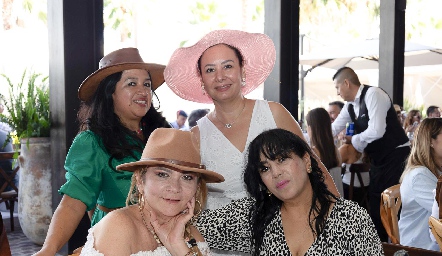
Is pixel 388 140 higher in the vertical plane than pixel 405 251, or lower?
higher

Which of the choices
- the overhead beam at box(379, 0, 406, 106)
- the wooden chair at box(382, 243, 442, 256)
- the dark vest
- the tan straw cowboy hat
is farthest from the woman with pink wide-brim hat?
the overhead beam at box(379, 0, 406, 106)

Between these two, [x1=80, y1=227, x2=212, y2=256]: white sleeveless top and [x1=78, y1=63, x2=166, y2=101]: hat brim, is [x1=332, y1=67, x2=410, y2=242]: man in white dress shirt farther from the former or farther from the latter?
[x1=80, y1=227, x2=212, y2=256]: white sleeveless top

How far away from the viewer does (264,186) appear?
7.09 ft

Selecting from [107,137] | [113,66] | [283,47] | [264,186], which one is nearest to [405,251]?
[264,186]

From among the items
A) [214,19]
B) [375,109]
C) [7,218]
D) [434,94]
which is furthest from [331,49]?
[214,19]

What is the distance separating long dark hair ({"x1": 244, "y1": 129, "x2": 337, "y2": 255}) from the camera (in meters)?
2.05

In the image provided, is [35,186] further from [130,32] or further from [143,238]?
[130,32]

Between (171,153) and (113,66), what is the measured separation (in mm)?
758

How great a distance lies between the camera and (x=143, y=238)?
1.77 m

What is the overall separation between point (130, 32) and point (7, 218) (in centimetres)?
2064

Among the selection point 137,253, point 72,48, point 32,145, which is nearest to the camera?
point 137,253

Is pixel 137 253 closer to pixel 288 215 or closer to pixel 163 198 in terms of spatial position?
pixel 163 198

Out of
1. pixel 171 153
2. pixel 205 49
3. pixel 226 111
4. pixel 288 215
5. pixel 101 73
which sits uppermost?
pixel 205 49

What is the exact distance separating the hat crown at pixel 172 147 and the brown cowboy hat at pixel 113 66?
2.16ft
